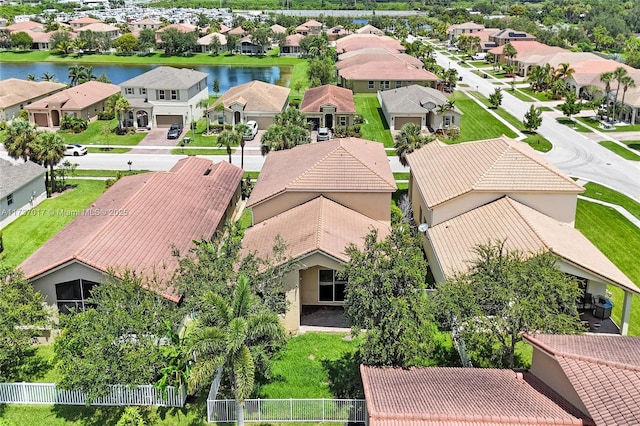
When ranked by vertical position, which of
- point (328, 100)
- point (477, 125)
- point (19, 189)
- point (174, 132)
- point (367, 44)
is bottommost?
point (477, 125)

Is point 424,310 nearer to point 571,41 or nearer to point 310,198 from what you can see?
point 310,198

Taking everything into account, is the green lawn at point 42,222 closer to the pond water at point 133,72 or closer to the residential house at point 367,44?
the pond water at point 133,72

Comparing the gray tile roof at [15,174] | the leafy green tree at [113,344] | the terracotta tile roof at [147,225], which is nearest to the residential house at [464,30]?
the terracotta tile roof at [147,225]

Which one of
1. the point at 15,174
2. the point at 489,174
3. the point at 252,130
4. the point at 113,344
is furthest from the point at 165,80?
the point at 113,344

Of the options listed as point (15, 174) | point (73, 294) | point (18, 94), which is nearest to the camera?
point (73, 294)

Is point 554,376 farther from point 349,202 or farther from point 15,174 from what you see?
point 15,174
